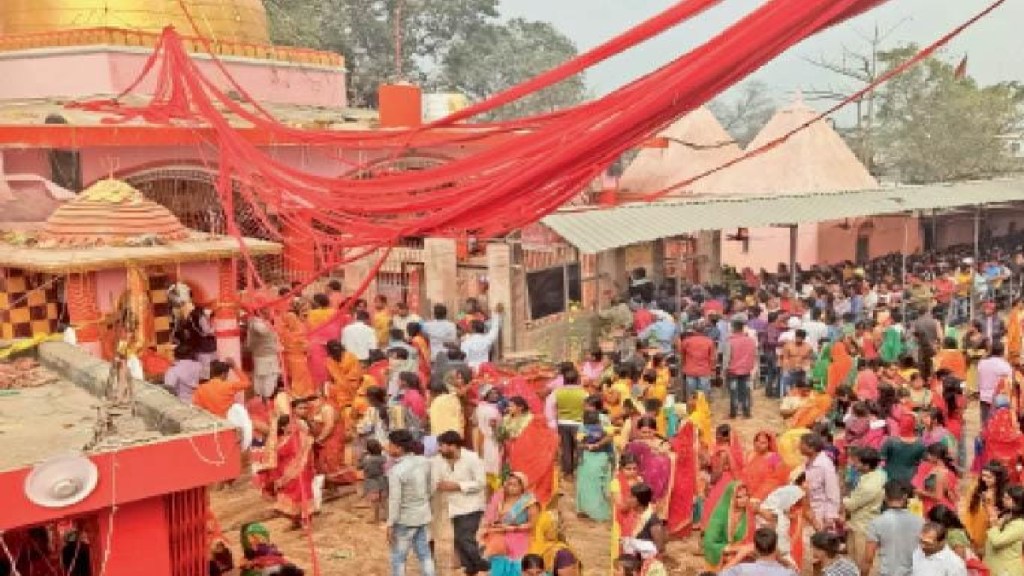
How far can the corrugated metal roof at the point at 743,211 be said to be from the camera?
1323 centimetres

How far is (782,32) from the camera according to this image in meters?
2.76

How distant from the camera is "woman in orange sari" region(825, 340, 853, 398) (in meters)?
10.9

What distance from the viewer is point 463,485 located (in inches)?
276

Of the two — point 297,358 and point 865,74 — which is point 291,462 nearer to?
point 297,358

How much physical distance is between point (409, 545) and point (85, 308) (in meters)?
5.84

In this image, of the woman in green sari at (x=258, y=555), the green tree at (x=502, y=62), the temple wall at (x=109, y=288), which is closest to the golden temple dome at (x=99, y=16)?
the temple wall at (x=109, y=288)

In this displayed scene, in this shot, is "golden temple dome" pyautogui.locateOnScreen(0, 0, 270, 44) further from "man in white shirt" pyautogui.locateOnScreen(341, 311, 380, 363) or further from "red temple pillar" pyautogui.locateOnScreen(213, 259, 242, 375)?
"man in white shirt" pyautogui.locateOnScreen(341, 311, 380, 363)

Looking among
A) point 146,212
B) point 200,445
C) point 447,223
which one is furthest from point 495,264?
point 447,223

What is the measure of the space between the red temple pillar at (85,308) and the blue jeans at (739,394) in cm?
758

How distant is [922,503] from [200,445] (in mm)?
5164

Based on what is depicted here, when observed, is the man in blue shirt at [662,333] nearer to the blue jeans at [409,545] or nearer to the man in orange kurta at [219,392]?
the man in orange kurta at [219,392]

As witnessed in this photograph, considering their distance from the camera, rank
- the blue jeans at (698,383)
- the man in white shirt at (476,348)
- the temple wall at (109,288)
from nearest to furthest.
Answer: the man in white shirt at (476,348) → the temple wall at (109,288) → the blue jeans at (698,383)

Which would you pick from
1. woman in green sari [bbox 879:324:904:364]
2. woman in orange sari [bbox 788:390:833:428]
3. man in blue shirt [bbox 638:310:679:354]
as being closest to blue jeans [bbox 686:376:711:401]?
man in blue shirt [bbox 638:310:679:354]

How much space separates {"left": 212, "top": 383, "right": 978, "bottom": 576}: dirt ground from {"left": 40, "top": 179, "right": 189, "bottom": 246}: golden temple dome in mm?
3631
